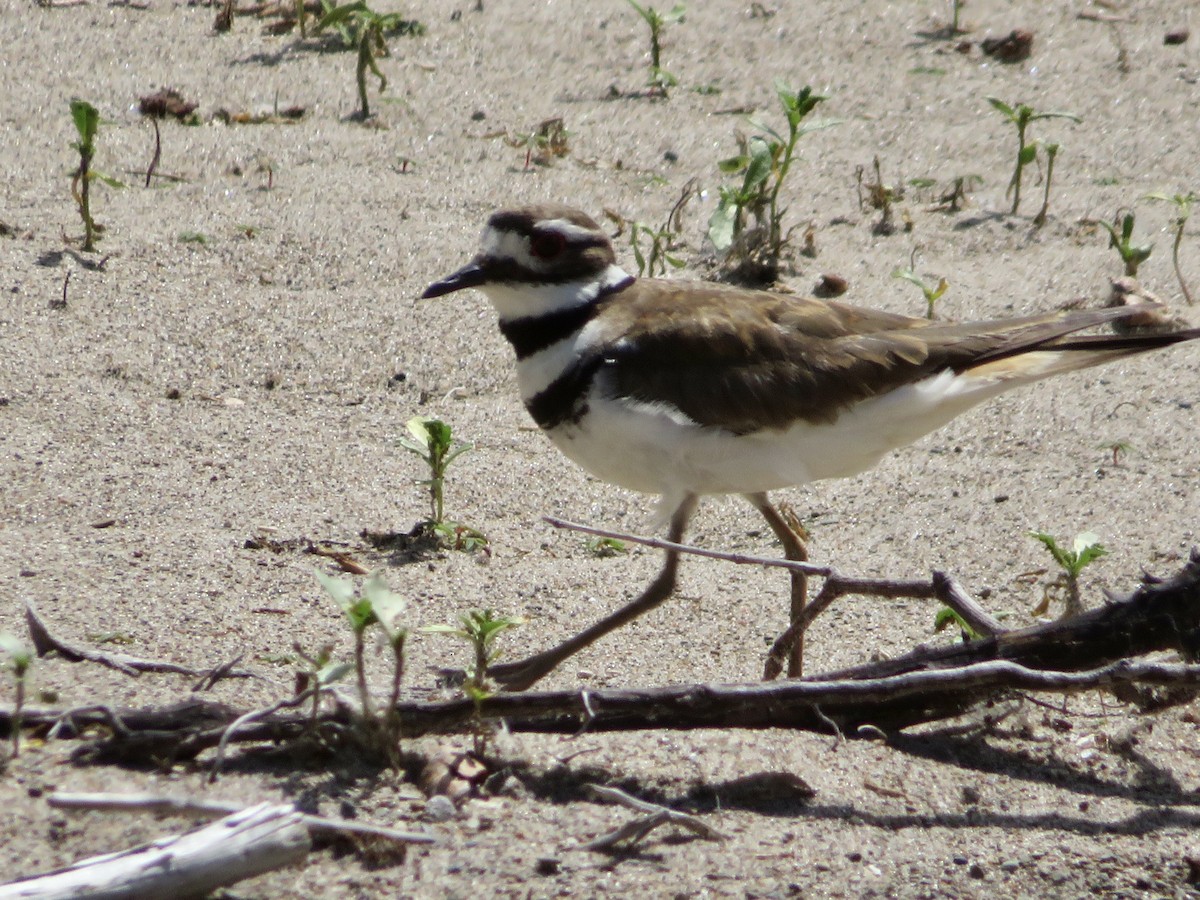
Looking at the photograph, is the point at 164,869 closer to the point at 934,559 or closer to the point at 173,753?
the point at 173,753

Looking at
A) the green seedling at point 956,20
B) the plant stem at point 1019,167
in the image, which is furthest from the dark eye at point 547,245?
the green seedling at point 956,20

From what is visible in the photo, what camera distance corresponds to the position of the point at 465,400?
5.51m

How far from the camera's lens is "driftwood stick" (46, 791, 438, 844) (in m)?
2.46

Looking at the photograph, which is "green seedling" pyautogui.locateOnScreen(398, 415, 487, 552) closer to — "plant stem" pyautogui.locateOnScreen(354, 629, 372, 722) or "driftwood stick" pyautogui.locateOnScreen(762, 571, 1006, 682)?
"driftwood stick" pyautogui.locateOnScreen(762, 571, 1006, 682)

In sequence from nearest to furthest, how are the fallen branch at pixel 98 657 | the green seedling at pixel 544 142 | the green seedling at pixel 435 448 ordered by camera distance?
the fallen branch at pixel 98 657
the green seedling at pixel 435 448
the green seedling at pixel 544 142

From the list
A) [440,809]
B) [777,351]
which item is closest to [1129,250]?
[777,351]

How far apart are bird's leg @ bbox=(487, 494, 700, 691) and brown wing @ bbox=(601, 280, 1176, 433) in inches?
12.2

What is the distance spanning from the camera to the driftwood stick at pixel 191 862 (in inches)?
91.7

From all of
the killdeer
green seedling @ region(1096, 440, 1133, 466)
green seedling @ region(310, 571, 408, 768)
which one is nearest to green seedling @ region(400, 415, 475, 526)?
the killdeer

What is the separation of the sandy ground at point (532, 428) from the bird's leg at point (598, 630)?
0.38ft

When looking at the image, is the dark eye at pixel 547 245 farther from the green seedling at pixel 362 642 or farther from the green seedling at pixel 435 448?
the green seedling at pixel 362 642

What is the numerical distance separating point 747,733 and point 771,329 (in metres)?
1.34

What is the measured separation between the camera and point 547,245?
4.24 meters

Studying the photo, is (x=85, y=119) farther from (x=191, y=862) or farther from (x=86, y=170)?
(x=191, y=862)
